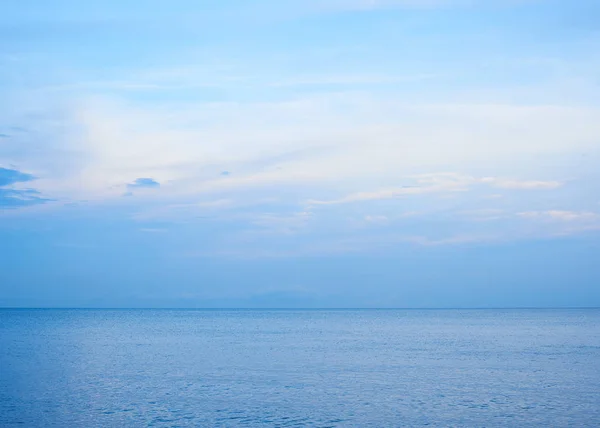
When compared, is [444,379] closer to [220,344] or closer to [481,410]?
[481,410]

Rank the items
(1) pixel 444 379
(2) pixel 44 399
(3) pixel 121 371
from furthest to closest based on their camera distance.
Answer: (3) pixel 121 371 → (1) pixel 444 379 → (2) pixel 44 399

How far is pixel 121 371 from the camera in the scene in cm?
5412

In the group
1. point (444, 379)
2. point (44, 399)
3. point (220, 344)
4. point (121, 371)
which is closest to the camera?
point (44, 399)

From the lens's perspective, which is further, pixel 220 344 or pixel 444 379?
pixel 220 344

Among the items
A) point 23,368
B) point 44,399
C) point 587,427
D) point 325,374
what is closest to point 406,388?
point 325,374

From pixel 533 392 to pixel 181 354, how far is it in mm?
37654

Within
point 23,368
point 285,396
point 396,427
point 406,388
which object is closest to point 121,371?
point 23,368

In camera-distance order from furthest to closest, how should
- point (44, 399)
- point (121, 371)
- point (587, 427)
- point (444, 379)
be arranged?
1. point (121, 371)
2. point (444, 379)
3. point (44, 399)
4. point (587, 427)

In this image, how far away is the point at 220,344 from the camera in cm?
8350

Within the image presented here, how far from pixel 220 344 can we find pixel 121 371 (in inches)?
1177

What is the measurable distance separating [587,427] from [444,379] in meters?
16.6

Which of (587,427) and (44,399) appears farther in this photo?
(44,399)

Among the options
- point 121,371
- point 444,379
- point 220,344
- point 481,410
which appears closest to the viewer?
point 481,410

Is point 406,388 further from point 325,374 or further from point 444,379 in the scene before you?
point 325,374
